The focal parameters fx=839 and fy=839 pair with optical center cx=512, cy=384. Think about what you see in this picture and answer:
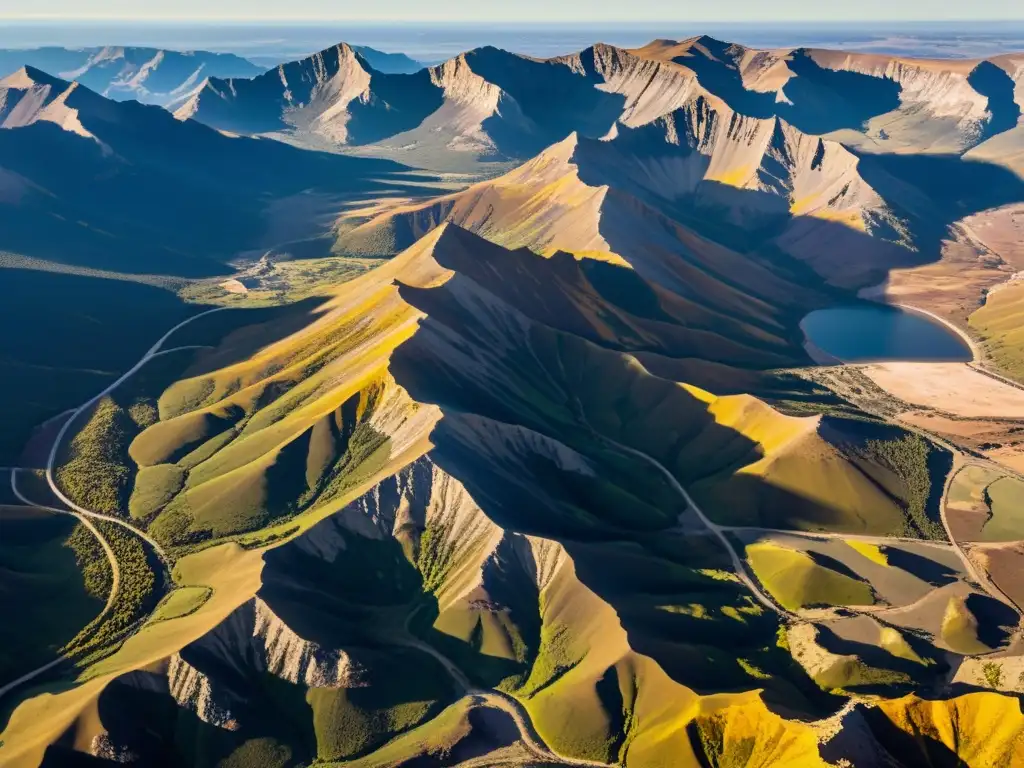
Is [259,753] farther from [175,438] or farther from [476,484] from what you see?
[175,438]

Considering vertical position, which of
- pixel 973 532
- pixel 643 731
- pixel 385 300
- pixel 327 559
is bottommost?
pixel 973 532

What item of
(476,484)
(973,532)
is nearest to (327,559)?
(476,484)

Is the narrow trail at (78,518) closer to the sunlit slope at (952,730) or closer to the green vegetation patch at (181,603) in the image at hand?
the green vegetation patch at (181,603)

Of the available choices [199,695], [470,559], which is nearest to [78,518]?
[199,695]

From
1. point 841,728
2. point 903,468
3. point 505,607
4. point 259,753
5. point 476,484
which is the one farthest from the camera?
point 903,468

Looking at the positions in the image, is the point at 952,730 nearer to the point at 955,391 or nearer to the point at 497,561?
the point at 497,561

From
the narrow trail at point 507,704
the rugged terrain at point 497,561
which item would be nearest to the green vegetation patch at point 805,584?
the rugged terrain at point 497,561

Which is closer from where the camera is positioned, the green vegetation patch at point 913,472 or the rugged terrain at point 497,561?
the rugged terrain at point 497,561
